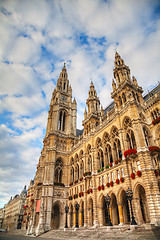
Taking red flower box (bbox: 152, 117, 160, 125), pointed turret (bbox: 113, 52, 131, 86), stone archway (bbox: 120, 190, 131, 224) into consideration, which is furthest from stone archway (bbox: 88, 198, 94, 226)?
pointed turret (bbox: 113, 52, 131, 86)

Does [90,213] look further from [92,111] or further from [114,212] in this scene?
[92,111]

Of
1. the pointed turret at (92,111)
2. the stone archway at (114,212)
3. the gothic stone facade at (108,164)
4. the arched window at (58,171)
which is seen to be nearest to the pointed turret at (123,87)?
the gothic stone facade at (108,164)

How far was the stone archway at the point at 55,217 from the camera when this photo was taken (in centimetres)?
4150

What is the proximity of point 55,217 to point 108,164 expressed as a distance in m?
21.9

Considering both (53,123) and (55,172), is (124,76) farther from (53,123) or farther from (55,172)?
(55,172)

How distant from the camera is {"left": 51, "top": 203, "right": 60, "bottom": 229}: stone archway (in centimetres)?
4150

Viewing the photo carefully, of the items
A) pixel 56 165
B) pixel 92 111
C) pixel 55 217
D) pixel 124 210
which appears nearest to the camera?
pixel 124 210

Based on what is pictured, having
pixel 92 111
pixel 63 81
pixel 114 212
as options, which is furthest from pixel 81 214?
pixel 63 81

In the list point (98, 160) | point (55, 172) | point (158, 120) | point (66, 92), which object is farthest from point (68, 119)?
point (158, 120)

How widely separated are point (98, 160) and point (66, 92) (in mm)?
35131

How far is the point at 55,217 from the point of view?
42812mm

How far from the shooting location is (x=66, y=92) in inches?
2547

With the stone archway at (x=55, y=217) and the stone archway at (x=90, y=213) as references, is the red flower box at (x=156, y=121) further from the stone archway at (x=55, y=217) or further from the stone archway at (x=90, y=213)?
the stone archway at (x=55, y=217)

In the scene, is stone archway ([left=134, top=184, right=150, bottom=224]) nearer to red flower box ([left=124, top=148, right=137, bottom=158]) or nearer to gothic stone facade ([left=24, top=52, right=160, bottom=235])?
gothic stone facade ([left=24, top=52, right=160, bottom=235])
